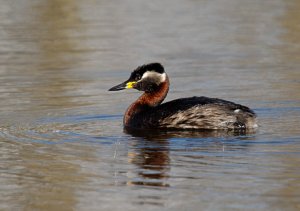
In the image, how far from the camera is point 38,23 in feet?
66.1

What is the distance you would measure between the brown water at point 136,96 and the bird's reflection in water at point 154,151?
0.02 meters

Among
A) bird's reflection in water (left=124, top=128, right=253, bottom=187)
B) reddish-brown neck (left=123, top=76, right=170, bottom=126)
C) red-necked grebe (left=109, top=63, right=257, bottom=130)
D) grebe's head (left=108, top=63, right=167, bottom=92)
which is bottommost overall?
bird's reflection in water (left=124, top=128, right=253, bottom=187)

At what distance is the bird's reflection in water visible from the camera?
28.8 ft

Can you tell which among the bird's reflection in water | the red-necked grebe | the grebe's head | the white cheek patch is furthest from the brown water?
the white cheek patch

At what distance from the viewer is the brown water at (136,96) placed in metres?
8.30

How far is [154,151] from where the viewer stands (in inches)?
392

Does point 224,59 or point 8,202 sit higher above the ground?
point 224,59

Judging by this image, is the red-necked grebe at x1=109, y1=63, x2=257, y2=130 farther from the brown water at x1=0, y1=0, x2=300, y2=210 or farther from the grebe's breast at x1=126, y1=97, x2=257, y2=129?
the brown water at x1=0, y1=0, x2=300, y2=210

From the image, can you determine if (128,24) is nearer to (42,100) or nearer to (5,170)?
(42,100)

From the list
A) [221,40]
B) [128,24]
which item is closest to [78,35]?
[128,24]

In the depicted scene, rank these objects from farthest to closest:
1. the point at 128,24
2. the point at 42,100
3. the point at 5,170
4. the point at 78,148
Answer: the point at 128,24 < the point at 42,100 < the point at 78,148 < the point at 5,170

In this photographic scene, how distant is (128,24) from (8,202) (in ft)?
38.9

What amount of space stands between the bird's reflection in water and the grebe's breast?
0.13 m

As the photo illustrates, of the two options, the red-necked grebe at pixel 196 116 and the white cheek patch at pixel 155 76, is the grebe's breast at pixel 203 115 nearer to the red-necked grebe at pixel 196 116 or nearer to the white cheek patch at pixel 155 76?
the red-necked grebe at pixel 196 116
